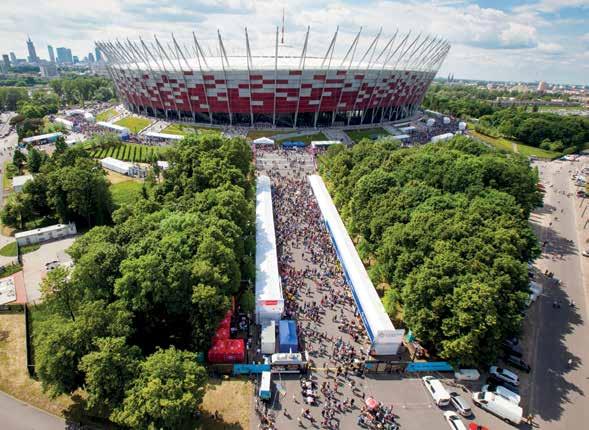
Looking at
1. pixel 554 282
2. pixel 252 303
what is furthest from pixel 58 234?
pixel 554 282

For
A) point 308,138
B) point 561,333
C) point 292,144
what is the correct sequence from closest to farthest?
point 561,333 < point 292,144 < point 308,138

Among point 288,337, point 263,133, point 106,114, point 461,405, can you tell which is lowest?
point 461,405

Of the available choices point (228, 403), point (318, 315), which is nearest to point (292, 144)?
point (318, 315)

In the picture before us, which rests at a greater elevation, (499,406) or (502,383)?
(499,406)

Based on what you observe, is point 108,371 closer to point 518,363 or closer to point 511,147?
point 518,363

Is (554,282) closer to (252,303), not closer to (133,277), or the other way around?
(252,303)

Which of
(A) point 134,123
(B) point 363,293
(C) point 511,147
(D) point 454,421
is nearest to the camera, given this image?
(D) point 454,421

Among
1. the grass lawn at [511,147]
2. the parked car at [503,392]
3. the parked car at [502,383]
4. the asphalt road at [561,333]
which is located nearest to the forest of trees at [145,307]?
the parked car at [503,392]
